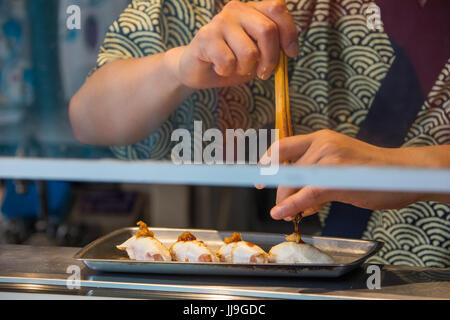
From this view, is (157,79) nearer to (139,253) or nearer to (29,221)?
(139,253)

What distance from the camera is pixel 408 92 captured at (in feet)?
2.80

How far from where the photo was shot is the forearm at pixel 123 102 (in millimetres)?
845

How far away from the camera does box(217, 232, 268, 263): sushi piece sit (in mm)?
659

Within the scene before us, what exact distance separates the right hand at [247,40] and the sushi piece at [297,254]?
24cm

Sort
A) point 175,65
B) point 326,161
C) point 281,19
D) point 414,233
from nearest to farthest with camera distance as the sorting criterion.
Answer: point 326,161, point 281,19, point 175,65, point 414,233

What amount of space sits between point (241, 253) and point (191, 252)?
0.07 m

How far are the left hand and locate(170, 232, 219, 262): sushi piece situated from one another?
0.35ft

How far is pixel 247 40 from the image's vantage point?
26.2 inches
